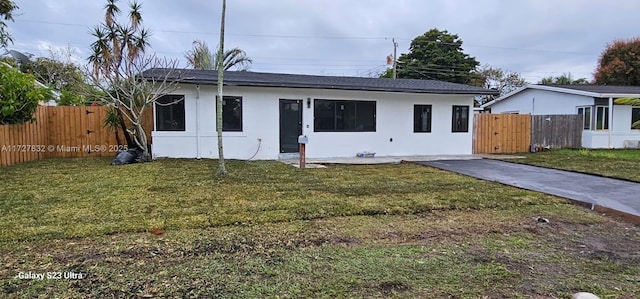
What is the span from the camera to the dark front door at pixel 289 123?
37.8ft

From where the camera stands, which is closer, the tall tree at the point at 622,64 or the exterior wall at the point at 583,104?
the exterior wall at the point at 583,104

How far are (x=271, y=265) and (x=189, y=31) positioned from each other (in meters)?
20.2

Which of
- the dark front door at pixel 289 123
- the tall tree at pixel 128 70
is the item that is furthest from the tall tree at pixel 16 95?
the dark front door at pixel 289 123

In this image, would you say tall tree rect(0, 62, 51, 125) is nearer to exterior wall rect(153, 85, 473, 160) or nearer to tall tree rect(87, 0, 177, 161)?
tall tree rect(87, 0, 177, 161)

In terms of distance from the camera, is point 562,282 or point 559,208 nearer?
point 562,282

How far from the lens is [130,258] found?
10.1ft

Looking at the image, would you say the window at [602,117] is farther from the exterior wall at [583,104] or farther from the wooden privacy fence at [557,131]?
the wooden privacy fence at [557,131]

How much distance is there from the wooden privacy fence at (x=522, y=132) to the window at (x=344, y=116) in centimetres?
453

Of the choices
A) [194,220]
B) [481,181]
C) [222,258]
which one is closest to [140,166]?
[194,220]

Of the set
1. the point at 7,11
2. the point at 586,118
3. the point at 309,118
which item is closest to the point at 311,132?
the point at 309,118

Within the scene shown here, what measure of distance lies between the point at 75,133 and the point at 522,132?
15931mm

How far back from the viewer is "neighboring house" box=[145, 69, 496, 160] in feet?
34.8

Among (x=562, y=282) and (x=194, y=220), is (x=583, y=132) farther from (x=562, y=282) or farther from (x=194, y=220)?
(x=194, y=220)

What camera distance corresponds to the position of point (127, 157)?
9.46 metres
